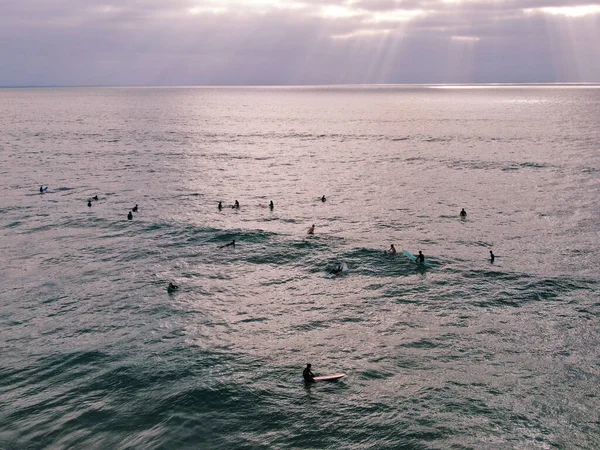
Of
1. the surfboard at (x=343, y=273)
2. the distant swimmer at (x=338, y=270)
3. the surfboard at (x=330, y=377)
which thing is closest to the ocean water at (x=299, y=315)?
the surfboard at (x=330, y=377)

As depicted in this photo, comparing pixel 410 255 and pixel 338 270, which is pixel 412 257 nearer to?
pixel 410 255

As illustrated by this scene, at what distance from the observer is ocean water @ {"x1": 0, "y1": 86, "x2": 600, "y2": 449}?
79.6 ft

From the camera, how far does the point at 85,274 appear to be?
42844 mm

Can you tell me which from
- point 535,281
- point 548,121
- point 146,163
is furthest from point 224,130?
point 535,281

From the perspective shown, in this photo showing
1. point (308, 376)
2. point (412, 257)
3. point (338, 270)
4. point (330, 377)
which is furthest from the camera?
point (412, 257)

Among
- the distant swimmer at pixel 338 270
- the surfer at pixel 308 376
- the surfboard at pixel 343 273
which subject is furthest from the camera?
the distant swimmer at pixel 338 270

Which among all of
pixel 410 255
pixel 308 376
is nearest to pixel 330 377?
pixel 308 376

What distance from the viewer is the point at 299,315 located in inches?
1400

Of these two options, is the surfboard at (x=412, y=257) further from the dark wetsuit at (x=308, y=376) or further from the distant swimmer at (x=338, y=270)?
the dark wetsuit at (x=308, y=376)

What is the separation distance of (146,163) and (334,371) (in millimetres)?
81402

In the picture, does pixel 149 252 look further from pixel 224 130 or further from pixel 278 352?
pixel 224 130

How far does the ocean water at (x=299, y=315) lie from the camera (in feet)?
79.6

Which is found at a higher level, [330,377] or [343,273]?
[343,273]

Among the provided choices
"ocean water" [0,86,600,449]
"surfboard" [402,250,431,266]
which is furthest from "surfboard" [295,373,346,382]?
"surfboard" [402,250,431,266]
